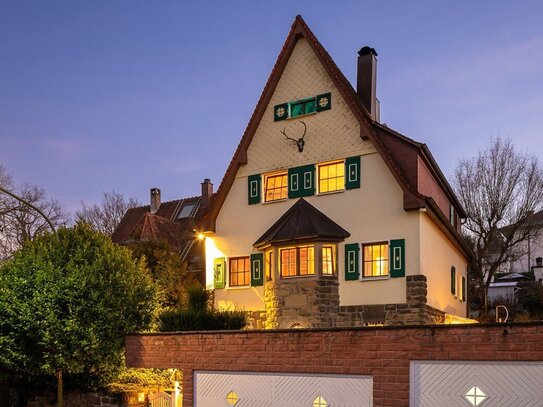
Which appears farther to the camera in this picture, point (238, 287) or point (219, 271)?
point (219, 271)

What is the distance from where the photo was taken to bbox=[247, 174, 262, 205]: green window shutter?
22172 mm

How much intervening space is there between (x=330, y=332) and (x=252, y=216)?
400 inches

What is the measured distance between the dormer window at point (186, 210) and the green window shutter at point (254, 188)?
2107cm

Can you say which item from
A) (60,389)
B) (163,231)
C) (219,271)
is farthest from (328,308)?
(163,231)

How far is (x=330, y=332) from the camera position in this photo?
40.8 ft

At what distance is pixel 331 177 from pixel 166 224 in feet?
63.8

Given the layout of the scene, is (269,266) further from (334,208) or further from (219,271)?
(334,208)

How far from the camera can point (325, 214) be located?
2058cm

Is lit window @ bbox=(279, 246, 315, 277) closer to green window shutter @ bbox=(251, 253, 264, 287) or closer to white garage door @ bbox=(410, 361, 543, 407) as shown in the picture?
green window shutter @ bbox=(251, 253, 264, 287)

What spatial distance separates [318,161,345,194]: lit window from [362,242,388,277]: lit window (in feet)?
7.11

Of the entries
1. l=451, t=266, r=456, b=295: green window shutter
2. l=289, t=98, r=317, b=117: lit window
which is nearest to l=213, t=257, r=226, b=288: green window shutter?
l=289, t=98, r=317, b=117: lit window

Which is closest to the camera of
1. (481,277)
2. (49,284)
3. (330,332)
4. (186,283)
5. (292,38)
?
(330,332)

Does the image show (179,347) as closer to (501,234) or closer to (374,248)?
(374,248)

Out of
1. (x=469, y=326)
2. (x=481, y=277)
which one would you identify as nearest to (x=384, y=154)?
(x=469, y=326)
